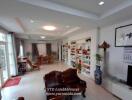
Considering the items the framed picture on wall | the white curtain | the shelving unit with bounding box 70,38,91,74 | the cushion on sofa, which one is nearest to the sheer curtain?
the cushion on sofa

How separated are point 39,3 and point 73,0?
30.5 inches

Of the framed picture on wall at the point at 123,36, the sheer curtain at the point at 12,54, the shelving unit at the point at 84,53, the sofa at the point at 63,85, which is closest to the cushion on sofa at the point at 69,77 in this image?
the sofa at the point at 63,85

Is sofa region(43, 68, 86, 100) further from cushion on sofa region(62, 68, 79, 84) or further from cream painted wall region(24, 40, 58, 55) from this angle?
cream painted wall region(24, 40, 58, 55)

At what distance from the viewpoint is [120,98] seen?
10.2 feet

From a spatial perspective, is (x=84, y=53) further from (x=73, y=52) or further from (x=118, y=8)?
(x=118, y=8)

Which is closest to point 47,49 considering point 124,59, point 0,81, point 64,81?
point 0,81

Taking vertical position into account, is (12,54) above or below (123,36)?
below

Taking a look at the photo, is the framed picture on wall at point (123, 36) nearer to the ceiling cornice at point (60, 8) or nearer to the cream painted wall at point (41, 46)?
the ceiling cornice at point (60, 8)

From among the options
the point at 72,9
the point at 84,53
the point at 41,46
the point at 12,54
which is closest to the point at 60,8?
the point at 72,9

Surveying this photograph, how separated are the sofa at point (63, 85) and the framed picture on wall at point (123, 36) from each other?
1.92 metres

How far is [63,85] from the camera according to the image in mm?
3195

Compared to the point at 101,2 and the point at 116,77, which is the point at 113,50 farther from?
the point at 101,2

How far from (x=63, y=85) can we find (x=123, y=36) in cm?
268

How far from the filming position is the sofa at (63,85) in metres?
2.93
